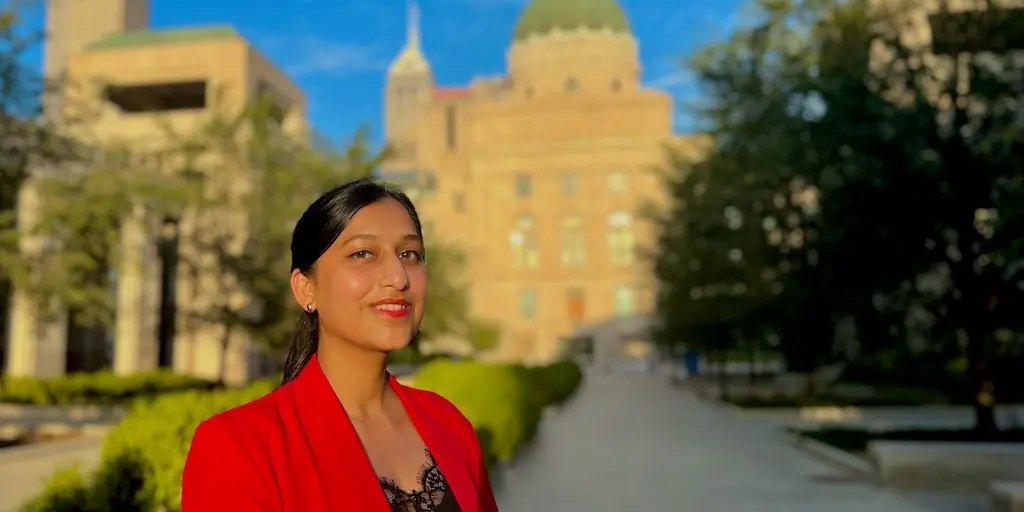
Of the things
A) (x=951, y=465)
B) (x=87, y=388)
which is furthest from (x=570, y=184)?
(x=951, y=465)

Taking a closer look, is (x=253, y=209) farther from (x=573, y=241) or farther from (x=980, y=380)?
(x=573, y=241)

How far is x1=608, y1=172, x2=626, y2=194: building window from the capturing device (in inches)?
2857

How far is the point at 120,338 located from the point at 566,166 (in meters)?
48.2

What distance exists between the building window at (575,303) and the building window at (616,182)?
29.5 ft

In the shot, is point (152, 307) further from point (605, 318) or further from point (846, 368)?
point (605, 318)

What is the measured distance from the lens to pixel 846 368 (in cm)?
2805

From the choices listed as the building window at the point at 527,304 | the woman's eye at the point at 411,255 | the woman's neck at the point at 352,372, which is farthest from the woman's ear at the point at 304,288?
the building window at the point at 527,304

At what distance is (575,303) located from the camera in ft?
242

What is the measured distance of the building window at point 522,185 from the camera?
7375cm

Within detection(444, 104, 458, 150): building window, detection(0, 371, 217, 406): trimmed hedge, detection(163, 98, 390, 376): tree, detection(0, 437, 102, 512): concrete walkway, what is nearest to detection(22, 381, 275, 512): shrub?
detection(0, 437, 102, 512): concrete walkway

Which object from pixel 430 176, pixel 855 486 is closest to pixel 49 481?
pixel 855 486

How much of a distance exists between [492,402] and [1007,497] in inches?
224

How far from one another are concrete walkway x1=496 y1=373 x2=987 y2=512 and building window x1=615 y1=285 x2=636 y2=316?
52103 mm

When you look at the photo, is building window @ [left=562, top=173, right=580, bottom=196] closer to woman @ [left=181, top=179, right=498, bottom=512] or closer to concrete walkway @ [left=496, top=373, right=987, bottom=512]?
concrete walkway @ [left=496, top=373, right=987, bottom=512]
